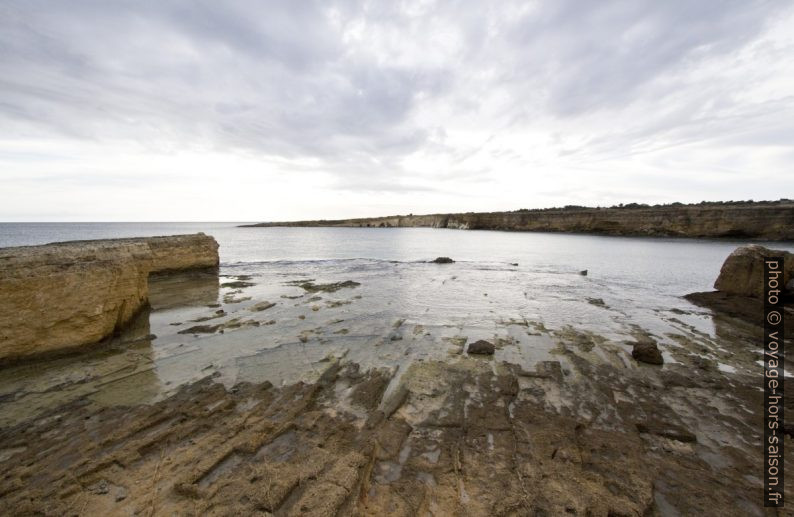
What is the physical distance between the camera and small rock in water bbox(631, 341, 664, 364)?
6789 mm

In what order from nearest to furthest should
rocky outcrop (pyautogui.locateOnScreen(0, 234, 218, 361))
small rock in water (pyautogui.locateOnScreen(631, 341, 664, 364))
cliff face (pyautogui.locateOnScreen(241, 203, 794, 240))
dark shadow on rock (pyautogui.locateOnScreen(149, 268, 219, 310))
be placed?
rocky outcrop (pyautogui.locateOnScreen(0, 234, 218, 361)) < small rock in water (pyautogui.locateOnScreen(631, 341, 664, 364)) < dark shadow on rock (pyautogui.locateOnScreen(149, 268, 219, 310)) < cliff face (pyautogui.locateOnScreen(241, 203, 794, 240))

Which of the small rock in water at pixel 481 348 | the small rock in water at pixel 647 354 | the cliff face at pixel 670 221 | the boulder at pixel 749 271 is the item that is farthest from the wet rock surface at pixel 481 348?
the cliff face at pixel 670 221

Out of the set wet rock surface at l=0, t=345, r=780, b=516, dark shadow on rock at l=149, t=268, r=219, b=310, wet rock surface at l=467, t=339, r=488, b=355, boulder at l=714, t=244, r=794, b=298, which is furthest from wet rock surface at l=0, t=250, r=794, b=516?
boulder at l=714, t=244, r=794, b=298

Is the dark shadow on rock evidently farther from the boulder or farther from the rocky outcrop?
the boulder

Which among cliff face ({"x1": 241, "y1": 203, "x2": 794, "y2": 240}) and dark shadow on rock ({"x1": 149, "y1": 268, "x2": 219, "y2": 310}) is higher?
cliff face ({"x1": 241, "y1": 203, "x2": 794, "y2": 240})

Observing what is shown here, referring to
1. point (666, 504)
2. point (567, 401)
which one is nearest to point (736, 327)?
point (567, 401)

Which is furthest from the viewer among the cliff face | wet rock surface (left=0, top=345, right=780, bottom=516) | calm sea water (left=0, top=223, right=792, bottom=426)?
the cliff face

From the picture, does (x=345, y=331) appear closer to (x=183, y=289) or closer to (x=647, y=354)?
(x=647, y=354)

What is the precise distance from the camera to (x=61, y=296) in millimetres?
6781

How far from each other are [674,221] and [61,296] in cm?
7872

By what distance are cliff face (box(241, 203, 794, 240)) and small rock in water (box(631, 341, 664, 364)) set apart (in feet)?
208

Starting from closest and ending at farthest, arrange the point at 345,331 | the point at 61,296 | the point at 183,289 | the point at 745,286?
the point at 61,296, the point at 345,331, the point at 745,286, the point at 183,289

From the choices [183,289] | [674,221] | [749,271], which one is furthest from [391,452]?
[674,221]

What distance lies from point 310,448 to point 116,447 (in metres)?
2.30
